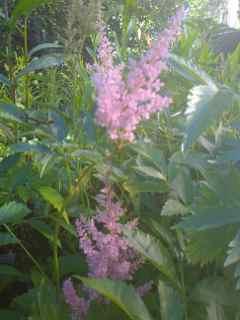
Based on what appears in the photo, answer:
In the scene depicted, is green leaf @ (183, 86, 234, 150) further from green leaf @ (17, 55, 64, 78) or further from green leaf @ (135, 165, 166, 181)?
green leaf @ (17, 55, 64, 78)

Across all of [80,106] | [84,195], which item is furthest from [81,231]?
[80,106]

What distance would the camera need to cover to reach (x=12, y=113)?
39.3 inches

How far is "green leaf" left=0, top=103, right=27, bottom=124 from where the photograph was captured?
3.22ft

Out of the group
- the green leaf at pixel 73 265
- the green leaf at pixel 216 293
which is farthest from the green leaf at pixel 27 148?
the green leaf at pixel 216 293

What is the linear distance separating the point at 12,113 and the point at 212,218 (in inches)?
20.0

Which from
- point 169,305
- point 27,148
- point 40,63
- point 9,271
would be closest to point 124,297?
point 169,305

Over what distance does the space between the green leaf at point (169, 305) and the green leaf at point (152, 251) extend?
0.03m

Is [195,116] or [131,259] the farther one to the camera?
[131,259]

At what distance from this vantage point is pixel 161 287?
27.0 inches

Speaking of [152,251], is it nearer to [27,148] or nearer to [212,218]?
[212,218]

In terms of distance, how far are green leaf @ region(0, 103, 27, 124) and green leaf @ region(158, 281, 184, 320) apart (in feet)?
1.53

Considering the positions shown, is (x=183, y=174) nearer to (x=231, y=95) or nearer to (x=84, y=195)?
(x=231, y=95)

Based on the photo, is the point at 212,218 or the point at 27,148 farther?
the point at 27,148

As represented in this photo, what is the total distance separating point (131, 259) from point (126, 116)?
0.89 ft
